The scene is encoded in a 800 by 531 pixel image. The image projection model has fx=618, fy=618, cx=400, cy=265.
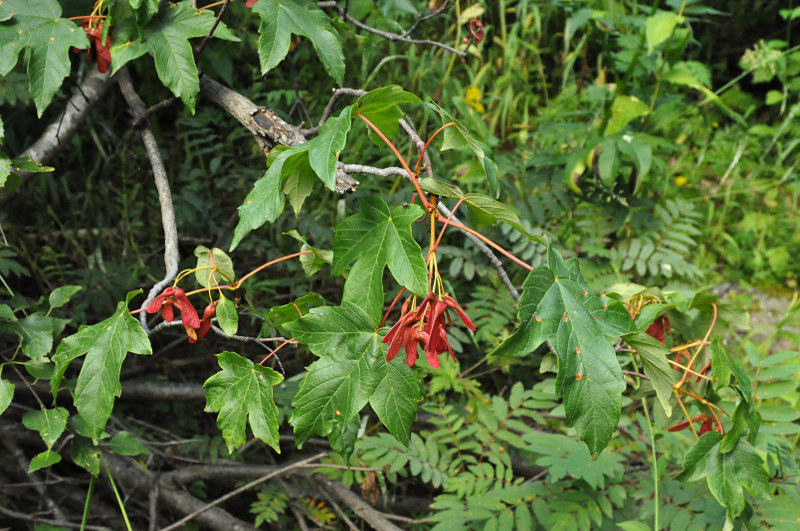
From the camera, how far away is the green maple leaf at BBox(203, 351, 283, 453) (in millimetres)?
979

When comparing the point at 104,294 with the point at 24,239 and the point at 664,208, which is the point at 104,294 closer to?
the point at 24,239

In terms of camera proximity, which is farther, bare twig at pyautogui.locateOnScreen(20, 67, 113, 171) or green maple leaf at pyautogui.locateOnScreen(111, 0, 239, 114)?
bare twig at pyautogui.locateOnScreen(20, 67, 113, 171)

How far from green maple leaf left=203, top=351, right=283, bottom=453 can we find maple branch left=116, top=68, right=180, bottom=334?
15 centimetres

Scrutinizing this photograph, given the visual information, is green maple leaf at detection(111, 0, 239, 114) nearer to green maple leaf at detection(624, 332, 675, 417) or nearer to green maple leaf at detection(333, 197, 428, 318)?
green maple leaf at detection(333, 197, 428, 318)

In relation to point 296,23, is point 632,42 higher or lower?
lower

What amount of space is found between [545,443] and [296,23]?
3.90ft

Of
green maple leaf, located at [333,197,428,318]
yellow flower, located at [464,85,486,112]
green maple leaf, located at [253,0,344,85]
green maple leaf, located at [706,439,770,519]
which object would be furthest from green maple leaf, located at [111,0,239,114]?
yellow flower, located at [464,85,486,112]

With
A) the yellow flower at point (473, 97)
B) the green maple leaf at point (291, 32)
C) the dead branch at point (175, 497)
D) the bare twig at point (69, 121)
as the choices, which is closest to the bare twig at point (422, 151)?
the green maple leaf at point (291, 32)

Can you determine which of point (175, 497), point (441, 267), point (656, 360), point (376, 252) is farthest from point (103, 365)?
point (441, 267)

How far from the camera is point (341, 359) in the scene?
0.87 meters

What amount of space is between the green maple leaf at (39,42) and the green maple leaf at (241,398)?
1.91 feet

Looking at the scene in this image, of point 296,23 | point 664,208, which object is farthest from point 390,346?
point 664,208

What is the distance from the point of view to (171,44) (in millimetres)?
1188

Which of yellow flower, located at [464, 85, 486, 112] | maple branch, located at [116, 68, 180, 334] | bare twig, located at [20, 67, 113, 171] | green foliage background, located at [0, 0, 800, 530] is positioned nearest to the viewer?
green foliage background, located at [0, 0, 800, 530]
